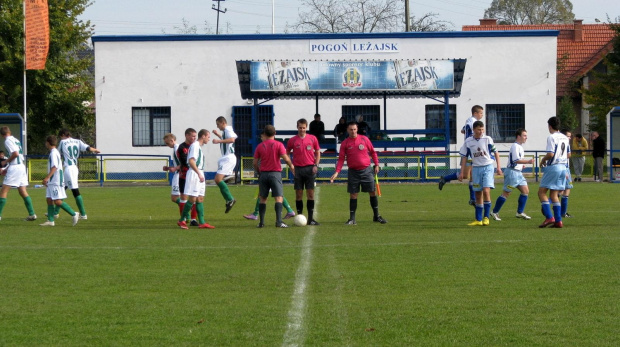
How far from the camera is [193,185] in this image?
15.9 meters

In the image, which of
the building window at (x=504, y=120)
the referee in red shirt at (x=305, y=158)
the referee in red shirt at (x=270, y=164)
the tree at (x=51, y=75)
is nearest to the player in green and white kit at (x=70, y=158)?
the referee in red shirt at (x=270, y=164)

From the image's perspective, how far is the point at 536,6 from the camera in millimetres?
88250

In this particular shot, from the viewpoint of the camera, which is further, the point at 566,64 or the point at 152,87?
the point at 566,64

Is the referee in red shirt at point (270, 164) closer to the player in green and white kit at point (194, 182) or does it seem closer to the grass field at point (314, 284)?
the grass field at point (314, 284)

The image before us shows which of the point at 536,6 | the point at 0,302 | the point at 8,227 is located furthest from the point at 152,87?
the point at 536,6

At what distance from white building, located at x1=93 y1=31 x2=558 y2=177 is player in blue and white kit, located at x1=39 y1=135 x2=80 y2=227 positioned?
2174 cm

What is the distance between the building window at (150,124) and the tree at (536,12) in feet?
179

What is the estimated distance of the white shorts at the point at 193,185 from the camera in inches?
627

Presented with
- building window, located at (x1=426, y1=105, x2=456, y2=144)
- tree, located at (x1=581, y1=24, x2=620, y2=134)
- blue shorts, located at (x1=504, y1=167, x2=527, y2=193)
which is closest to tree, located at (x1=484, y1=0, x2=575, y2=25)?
tree, located at (x1=581, y1=24, x2=620, y2=134)

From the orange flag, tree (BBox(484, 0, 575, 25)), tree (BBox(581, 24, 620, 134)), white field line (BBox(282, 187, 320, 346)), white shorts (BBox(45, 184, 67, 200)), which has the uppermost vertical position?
tree (BBox(484, 0, 575, 25))

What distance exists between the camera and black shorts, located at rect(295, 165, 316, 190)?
16.7 m

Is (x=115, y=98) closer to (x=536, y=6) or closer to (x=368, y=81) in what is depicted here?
(x=368, y=81)

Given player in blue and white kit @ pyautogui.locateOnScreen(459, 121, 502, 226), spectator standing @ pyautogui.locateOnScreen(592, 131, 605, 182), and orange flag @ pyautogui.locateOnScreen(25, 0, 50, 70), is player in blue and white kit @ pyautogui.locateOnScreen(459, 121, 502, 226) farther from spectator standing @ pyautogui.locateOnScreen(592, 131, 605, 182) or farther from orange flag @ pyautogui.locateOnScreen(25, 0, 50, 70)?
orange flag @ pyautogui.locateOnScreen(25, 0, 50, 70)

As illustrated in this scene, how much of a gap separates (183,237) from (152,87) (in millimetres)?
25377
